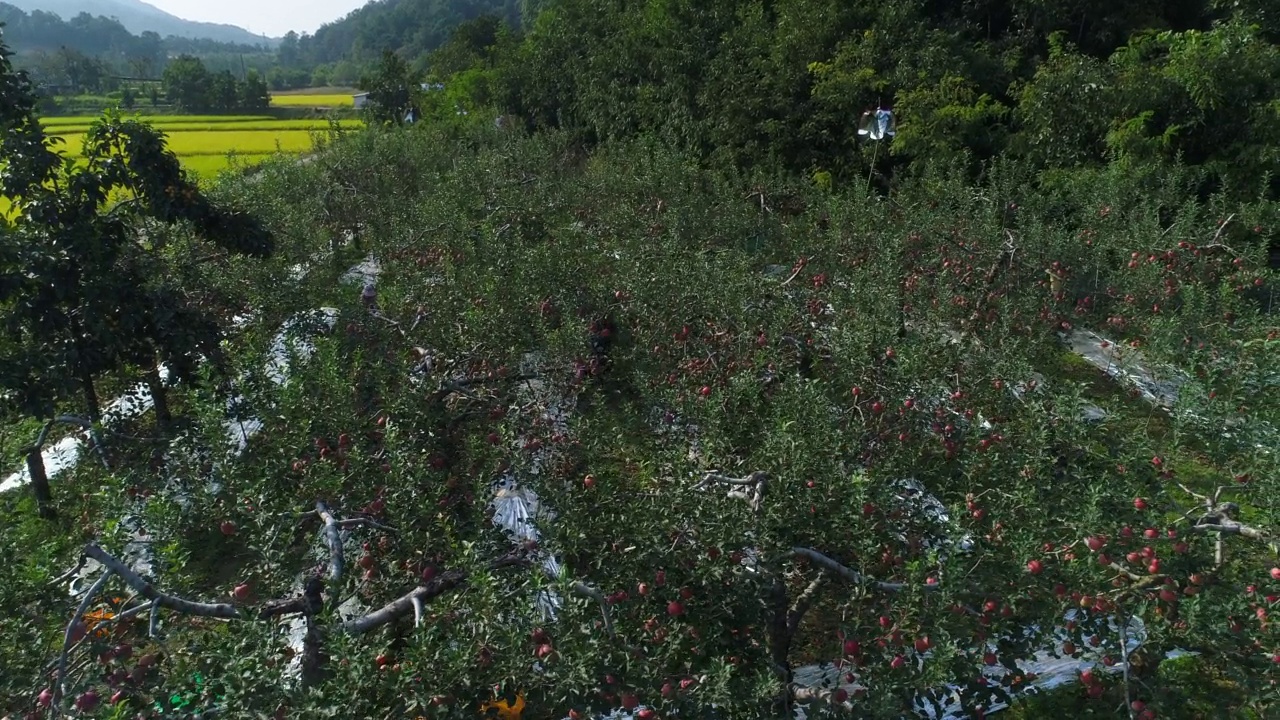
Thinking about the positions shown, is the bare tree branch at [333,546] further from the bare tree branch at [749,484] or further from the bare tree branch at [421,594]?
the bare tree branch at [749,484]

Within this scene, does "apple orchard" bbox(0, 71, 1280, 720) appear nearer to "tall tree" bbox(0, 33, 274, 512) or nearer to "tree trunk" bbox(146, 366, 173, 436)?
"tree trunk" bbox(146, 366, 173, 436)

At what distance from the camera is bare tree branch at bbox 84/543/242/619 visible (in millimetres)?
1956

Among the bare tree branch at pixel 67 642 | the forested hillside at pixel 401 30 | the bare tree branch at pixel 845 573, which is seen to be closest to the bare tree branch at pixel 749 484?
the bare tree branch at pixel 845 573

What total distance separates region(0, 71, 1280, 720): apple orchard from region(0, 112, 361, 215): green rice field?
15.4 metres

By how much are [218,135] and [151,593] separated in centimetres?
2744

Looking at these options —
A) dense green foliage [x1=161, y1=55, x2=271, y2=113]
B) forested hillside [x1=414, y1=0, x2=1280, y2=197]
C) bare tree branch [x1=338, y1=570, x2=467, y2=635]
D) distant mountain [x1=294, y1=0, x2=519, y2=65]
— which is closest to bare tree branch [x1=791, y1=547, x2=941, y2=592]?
bare tree branch [x1=338, y1=570, x2=467, y2=635]

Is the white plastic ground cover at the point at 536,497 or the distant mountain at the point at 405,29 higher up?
the distant mountain at the point at 405,29

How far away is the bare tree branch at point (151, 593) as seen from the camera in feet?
6.42

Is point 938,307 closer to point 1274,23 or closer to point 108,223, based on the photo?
point 108,223

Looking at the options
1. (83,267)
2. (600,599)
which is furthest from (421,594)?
(83,267)

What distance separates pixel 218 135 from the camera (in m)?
24.8

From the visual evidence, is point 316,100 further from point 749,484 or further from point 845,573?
point 845,573

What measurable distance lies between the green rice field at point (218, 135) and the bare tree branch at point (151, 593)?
55.3 ft

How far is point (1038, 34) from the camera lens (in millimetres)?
8938
